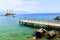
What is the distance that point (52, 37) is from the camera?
20.5 meters

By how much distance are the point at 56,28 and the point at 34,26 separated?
8153 mm

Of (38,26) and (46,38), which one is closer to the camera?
(46,38)

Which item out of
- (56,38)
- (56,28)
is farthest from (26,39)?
(56,28)

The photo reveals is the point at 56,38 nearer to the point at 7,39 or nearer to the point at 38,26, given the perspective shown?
the point at 7,39

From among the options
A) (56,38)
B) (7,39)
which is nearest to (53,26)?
(56,38)

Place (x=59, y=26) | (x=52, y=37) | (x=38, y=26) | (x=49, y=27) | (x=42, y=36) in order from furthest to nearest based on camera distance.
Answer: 1. (x=38, y=26)
2. (x=49, y=27)
3. (x=59, y=26)
4. (x=42, y=36)
5. (x=52, y=37)

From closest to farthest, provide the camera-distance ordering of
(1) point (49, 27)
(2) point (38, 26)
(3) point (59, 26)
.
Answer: (3) point (59, 26), (1) point (49, 27), (2) point (38, 26)

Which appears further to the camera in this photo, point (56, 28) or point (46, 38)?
point (56, 28)

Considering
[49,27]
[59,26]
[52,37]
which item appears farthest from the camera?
[49,27]

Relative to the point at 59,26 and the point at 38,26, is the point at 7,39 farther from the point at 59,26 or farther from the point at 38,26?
the point at 38,26

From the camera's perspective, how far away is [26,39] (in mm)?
21438

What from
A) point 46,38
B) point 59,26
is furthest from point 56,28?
point 46,38

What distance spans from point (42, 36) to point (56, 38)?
2.19 metres

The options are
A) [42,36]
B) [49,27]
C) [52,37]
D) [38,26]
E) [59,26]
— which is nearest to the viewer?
[52,37]
